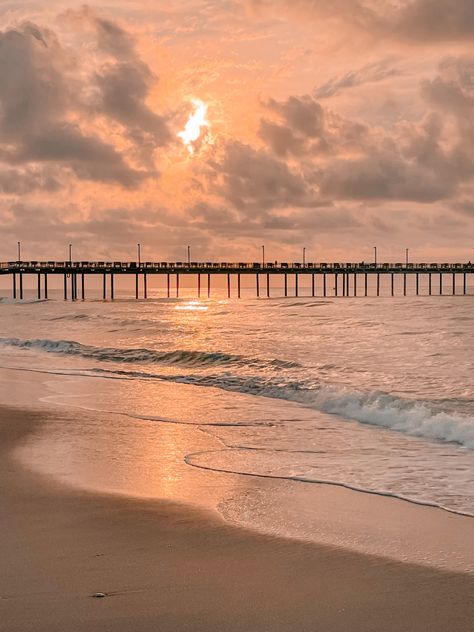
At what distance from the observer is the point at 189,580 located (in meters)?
4.28

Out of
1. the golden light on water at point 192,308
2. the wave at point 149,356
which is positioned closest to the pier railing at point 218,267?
the golden light on water at point 192,308

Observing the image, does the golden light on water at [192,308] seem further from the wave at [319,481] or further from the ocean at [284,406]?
the wave at [319,481]

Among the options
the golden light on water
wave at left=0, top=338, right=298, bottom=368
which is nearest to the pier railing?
the golden light on water

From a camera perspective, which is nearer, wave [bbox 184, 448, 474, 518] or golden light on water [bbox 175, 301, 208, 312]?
wave [bbox 184, 448, 474, 518]

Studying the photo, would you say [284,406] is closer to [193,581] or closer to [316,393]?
[316,393]

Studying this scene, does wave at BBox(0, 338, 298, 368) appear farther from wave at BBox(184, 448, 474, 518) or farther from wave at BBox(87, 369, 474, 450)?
wave at BBox(184, 448, 474, 518)

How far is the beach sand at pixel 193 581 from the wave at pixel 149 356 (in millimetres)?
14103

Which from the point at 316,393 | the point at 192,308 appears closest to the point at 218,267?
the point at 192,308

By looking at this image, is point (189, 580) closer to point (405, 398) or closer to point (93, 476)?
point (93, 476)

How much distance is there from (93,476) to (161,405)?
5.68 m

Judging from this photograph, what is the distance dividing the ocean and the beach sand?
617 millimetres

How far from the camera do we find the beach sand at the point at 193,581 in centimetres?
372

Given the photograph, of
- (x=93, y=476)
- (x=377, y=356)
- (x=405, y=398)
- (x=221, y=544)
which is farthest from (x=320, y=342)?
(x=221, y=544)

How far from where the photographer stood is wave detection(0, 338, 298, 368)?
2082cm
